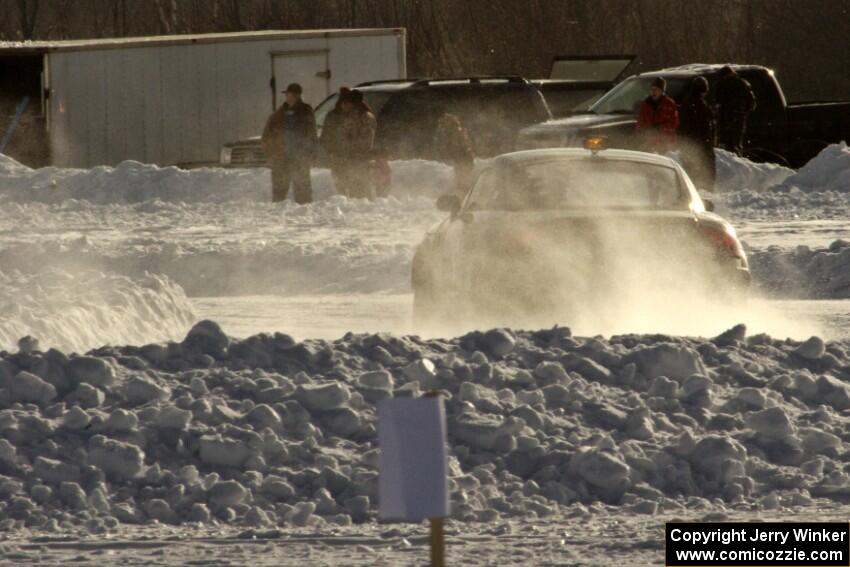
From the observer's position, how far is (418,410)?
5.39 metres

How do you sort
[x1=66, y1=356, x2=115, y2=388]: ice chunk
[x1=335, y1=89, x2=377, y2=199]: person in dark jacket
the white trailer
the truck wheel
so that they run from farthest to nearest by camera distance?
1. the white trailer
2. the truck wheel
3. [x1=335, y1=89, x2=377, y2=199]: person in dark jacket
4. [x1=66, y1=356, x2=115, y2=388]: ice chunk

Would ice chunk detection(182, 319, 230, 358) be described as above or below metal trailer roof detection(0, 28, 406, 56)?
below

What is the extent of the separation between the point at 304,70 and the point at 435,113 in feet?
21.9

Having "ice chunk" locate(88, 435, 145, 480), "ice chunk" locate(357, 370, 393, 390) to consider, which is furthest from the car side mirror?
"ice chunk" locate(88, 435, 145, 480)

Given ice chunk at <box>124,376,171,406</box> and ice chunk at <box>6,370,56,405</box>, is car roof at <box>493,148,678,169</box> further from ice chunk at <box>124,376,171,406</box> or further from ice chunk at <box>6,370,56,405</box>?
ice chunk at <box>6,370,56,405</box>

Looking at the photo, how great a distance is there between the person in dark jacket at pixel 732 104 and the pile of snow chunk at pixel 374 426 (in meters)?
15.9

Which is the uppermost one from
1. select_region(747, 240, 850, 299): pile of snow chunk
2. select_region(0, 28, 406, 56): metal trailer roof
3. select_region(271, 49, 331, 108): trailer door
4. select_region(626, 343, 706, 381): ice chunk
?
select_region(0, 28, 406, 56): metal trailer roof

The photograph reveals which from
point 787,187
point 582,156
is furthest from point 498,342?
point 787,187

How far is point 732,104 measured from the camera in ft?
87.5

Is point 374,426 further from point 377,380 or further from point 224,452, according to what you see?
point 224,452

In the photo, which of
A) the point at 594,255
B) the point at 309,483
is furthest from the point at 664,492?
the point at 594,255

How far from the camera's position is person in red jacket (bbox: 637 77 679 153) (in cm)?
2520

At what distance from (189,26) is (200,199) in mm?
28645

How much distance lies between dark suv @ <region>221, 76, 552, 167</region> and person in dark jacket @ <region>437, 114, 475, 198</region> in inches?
133
